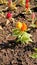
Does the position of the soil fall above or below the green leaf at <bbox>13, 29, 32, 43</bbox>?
below

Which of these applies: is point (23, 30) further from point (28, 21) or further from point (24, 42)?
point (28, 21)

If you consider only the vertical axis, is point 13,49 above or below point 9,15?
below

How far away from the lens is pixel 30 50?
180 inches

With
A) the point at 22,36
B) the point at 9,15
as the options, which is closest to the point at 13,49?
the point at 22,36

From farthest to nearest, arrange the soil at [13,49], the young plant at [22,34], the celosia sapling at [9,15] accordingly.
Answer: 1. the celosia sapling at [9,15]
2. the young plant at [22,34]
3. the soil at [13,49]

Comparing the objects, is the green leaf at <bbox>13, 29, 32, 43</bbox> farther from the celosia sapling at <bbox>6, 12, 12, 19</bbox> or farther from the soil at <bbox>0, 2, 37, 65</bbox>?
the celosia sapling at <bbox>6, 12, 12, 19</bbox>

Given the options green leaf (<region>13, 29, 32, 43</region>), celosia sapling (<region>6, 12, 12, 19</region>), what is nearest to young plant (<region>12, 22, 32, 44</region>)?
green leaf (<region>13, 29, 32, 43</region>)

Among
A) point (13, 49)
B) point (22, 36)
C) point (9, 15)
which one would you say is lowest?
point (13, 49)

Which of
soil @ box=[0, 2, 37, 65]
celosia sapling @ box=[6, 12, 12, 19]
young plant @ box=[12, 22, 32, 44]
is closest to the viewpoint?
soil @ box=[0, 2, 37, 65]

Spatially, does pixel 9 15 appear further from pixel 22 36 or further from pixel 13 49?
pixel 13 49

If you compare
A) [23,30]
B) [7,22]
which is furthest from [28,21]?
[23,30]

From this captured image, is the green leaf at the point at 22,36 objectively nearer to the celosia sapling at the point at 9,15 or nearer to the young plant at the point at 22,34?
the young plant at the point at 22,34

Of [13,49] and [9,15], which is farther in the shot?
[9,15]

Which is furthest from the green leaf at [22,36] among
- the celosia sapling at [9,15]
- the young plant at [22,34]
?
the celosia sapling at [9,15]
